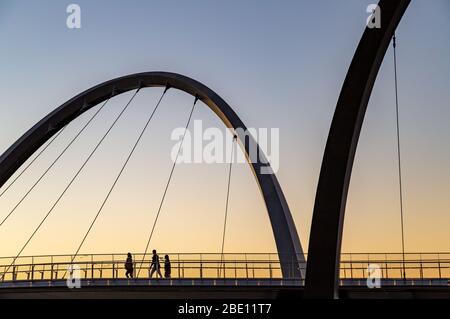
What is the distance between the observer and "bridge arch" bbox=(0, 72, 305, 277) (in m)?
37.0

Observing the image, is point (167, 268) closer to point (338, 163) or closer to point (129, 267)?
point (129, 267)

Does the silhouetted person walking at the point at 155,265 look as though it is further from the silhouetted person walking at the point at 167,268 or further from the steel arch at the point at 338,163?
the steel arch at the point at 338,163

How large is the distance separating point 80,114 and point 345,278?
1866cm

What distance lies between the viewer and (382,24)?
23531mm

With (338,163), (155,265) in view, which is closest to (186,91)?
(155,265)

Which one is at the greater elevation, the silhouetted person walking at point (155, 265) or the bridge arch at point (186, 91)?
the bridge arch at point (186, 91)

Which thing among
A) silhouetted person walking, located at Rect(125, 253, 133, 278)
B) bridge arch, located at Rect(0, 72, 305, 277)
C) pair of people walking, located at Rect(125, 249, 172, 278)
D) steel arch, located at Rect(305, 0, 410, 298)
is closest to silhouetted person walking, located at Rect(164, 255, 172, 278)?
pair of people walking, located at Rect(125, 249, 172, 278)

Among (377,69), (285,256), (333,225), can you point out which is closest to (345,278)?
(285,256)

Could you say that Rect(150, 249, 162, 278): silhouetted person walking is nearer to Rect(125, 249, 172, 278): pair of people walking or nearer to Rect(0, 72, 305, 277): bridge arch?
Rect(125, 249, 172, 278): pair of people walking

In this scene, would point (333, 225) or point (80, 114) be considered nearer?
point (333, 225)

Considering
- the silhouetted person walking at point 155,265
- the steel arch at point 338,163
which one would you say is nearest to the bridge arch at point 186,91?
the silhouetted person walking at point 155,265

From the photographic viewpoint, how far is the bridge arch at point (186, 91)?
37031mm

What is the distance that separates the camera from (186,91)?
139ft
